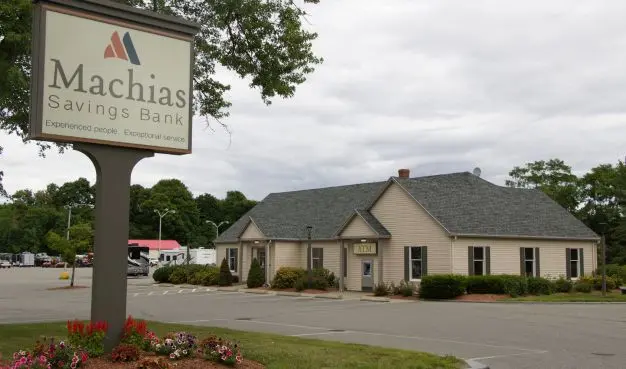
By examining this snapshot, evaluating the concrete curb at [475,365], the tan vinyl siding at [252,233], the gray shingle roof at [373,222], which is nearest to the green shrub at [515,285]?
the gray shingle roof at [373,222]

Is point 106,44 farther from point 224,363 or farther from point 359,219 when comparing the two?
point 359,219

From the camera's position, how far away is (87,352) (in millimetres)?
9203

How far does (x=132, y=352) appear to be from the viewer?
9.30 metres

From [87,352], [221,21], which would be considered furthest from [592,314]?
[87,352]

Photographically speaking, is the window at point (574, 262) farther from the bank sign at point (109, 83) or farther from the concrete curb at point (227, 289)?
the bank sign at point (109, 83)

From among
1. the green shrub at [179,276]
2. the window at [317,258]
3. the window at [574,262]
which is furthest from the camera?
the green shrub at [179,276]

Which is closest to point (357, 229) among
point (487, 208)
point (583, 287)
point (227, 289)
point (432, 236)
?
point (432, 236)

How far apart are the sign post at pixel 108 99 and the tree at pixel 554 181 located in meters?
64.6

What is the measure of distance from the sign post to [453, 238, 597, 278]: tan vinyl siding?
84.5 feet

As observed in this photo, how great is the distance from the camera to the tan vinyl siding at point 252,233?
146 ft

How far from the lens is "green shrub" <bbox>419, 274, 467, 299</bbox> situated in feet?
107

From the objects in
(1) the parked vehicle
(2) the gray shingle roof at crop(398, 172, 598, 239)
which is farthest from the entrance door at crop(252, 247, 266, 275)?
(1) the parked vehicle

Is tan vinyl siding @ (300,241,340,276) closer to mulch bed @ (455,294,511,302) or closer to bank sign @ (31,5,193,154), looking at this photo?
mulch bed @ (455,294,511,302)

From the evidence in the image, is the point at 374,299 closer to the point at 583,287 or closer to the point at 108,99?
the point at 583,287
